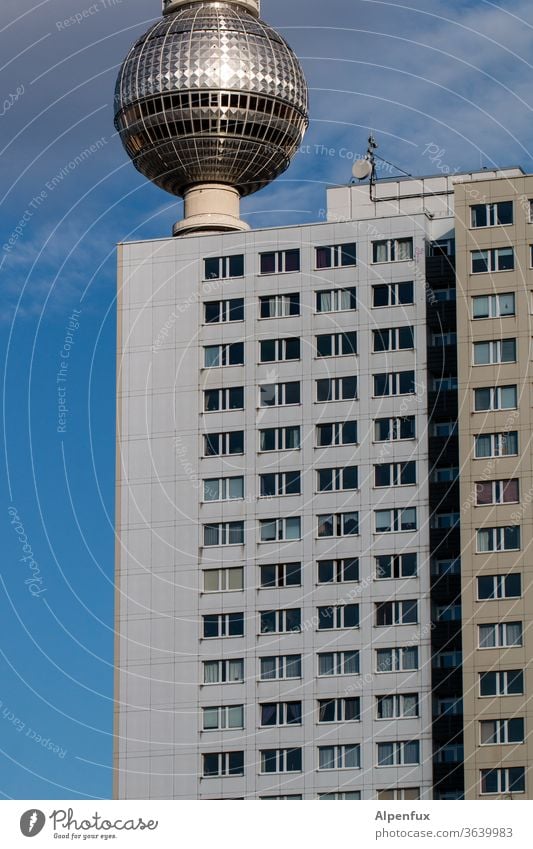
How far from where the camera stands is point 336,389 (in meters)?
146

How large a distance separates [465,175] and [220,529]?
30.0m

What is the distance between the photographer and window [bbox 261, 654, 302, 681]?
141125mm

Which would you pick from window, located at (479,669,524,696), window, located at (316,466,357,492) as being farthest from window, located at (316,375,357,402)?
window, located at (479,669,524,696)

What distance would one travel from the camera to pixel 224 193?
162 meters

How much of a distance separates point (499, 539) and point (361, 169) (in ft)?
103

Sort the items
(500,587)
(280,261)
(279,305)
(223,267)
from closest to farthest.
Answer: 1. (500,587)
2. (279,305)
3. (280,261)
4. (223,267)

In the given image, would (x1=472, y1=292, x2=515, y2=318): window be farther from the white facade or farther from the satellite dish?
the satellite dish

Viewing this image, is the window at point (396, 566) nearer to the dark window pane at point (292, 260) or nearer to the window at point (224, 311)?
the window at point (224, 311)

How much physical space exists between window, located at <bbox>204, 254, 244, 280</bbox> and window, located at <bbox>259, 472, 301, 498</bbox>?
13.2 metres

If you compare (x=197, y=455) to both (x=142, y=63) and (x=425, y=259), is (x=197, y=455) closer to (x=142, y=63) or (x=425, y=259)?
(x=425, y=259)

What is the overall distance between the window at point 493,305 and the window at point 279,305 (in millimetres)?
12125

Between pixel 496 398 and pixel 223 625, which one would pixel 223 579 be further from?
pixel 496 398

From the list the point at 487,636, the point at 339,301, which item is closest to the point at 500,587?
the point at 487,636
